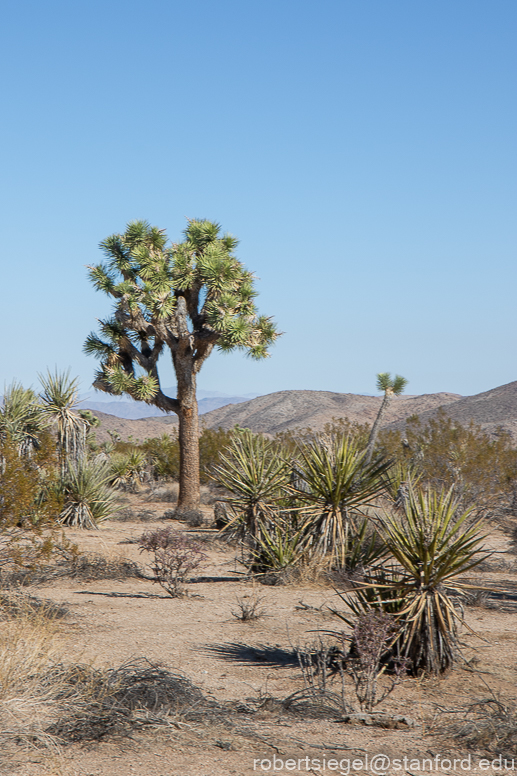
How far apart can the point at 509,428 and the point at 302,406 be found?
2727 cm

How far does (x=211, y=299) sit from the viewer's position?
59.6 ft

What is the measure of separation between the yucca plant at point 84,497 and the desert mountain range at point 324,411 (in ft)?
130

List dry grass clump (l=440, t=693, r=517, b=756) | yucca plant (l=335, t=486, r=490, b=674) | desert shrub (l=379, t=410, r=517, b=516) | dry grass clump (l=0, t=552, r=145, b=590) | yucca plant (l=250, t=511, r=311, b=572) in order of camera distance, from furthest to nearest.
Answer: desert shrub (l=379, t=410, r=517, b=516) < yucca plant (l=250, t=511, r=311, b=572) < dry grass clump (l=0, t=552, r=145, b=590) < yucca plant (l=335, t=486, r=490, b=674) < dry grass clump (l=440, t=693, r=517, b=756)

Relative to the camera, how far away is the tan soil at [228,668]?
4070mm

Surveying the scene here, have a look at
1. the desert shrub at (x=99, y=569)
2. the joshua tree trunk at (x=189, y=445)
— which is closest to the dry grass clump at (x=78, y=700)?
the desert shrub at (x=99, y=569)

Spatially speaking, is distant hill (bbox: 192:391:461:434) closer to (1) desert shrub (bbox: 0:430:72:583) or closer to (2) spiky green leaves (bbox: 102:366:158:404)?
(2) spiky green leaves (bbox: 102:366:158:404)

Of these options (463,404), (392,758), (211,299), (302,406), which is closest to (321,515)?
(392,758)

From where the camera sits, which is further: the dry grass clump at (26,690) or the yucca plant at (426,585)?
A: the yucca plant at (426,585)

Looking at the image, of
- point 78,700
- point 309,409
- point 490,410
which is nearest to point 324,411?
point 309,409

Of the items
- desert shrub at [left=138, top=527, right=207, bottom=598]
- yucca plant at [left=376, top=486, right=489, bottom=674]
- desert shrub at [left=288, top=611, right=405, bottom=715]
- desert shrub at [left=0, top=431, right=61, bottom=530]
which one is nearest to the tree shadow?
desert shrub at [left=288, top=611, right=405, bottom=715]

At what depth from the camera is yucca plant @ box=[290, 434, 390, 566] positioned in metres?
9.26

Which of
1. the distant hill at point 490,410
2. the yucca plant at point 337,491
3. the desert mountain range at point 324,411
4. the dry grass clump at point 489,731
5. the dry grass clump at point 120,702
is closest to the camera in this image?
the dry grass clump at point 489,731

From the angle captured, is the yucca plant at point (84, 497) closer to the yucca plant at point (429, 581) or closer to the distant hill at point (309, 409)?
the yucca plant at point (429, 581)

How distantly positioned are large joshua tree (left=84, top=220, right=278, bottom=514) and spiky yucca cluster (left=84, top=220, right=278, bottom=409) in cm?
3
